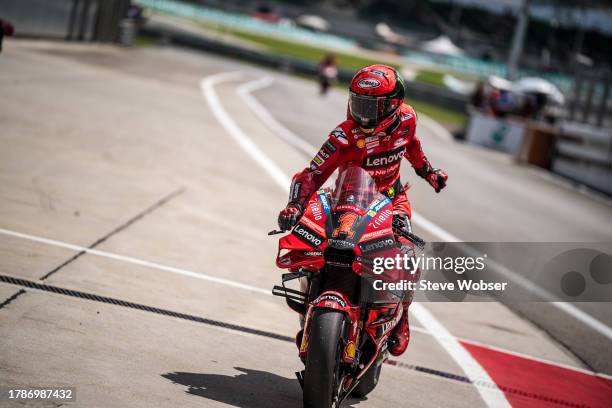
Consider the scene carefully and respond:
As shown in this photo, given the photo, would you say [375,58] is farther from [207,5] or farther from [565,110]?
[565,110]

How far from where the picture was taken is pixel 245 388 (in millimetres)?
5895

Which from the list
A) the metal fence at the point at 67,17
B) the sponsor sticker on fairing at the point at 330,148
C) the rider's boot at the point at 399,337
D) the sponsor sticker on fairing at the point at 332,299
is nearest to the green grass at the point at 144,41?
the metal fence at the point at 67,17

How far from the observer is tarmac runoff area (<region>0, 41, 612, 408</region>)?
5898 mm

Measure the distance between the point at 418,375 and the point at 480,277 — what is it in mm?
4610

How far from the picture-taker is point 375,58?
244 ft

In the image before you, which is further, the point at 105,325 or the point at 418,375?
the point at 418,375

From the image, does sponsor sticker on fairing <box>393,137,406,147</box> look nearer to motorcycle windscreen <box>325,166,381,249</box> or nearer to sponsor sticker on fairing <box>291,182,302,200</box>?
motorcycle windscreen <box>325,166,381,249</box>

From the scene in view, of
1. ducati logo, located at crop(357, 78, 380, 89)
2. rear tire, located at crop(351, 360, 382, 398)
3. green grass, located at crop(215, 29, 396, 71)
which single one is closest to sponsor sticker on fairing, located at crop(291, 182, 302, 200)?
ducati logo, located at crop(357, 78, 380, 89)

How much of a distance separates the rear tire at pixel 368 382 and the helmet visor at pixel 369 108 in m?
1.61

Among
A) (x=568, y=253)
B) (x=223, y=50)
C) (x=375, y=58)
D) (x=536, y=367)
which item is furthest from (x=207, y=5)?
(x=536, y=367)

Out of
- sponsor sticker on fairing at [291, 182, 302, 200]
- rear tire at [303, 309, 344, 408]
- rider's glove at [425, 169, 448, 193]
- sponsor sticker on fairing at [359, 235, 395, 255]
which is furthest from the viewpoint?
rider's glove at [425, 169, 448, 193]

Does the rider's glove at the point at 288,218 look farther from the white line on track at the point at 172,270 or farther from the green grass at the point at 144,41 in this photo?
the green grass at the point at 144,41

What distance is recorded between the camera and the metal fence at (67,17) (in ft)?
92.5

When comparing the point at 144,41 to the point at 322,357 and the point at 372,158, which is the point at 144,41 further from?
the point at 322,357
